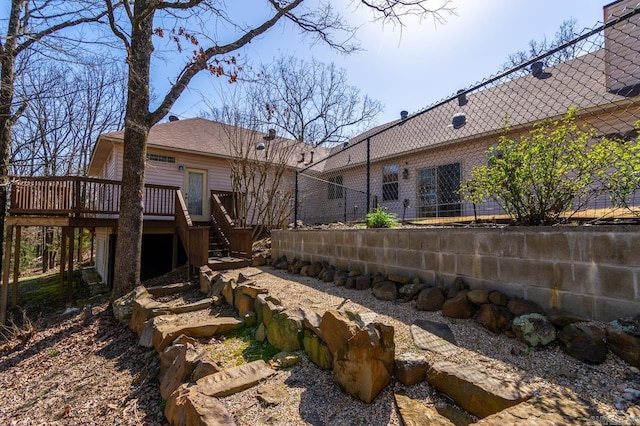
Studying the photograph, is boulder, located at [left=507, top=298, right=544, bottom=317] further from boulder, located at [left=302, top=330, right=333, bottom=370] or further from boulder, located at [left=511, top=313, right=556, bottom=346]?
boulder, located at [left=302, top=330, right=333, bottom=370]

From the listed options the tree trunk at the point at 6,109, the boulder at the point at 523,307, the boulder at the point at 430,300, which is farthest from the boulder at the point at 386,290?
the tree trunk at the point at 6,109

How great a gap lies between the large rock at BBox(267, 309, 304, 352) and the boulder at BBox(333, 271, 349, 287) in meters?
1.23

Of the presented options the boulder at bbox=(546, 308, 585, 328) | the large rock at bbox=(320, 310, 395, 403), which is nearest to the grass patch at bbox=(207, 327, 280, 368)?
the large rock at bbox=(320, 310, 395, 403)

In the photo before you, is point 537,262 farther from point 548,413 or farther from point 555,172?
point 548,413

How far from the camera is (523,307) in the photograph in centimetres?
235

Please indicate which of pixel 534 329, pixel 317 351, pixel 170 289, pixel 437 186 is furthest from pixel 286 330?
pixel 437 186

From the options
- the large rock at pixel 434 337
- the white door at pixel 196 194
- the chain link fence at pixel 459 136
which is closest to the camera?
the large rock at pixel 434 337

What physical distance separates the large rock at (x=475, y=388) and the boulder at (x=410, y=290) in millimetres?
1278

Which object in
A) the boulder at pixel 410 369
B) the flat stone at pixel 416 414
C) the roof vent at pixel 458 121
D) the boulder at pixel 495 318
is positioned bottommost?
the flat stone at pixel 416 414

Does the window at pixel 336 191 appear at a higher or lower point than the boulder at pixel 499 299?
higher

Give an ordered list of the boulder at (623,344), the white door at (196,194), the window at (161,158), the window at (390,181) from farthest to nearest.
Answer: the white door at (196,194) < the window at (161,158) < the window at (390,181) < the boulder at (623,344)

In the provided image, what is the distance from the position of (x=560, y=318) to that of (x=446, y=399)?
106cm

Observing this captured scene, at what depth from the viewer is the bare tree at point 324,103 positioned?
18016mm

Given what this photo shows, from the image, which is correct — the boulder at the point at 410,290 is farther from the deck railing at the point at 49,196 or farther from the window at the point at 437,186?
the deck railing at the point at 49,196
